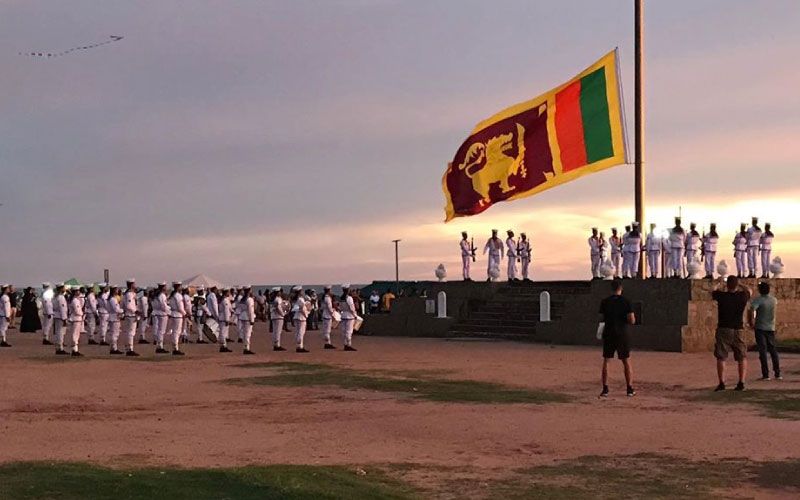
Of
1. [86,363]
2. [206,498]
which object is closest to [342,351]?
[86,363]

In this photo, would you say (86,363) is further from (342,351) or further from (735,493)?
(735,493)

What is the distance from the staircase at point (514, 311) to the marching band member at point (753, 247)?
485 cm

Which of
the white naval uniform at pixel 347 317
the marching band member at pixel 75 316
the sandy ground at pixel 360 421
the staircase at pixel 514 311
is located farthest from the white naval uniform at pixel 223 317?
the staircase at pixel 514 311

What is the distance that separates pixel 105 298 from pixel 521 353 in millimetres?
12856

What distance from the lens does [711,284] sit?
85.8 feet

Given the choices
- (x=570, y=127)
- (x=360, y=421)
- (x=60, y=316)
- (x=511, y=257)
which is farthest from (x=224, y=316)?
(x=360, y=421)

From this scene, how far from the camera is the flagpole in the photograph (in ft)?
95.8

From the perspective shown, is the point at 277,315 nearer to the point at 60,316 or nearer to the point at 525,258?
the point at 60,316

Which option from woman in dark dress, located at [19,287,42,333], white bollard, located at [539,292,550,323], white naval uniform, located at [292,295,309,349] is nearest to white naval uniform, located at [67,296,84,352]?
white naval uniform, located at [292,295,309,349]

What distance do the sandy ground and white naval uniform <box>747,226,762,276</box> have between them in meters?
9.52

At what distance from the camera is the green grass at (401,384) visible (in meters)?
15.9

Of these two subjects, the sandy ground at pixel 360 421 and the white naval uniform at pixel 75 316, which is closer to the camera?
the sandy ground at pixel 360 421

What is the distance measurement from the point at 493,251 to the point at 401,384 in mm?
17411

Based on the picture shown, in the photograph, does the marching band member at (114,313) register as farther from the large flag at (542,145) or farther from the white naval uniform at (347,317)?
the large flag at (542,145)
